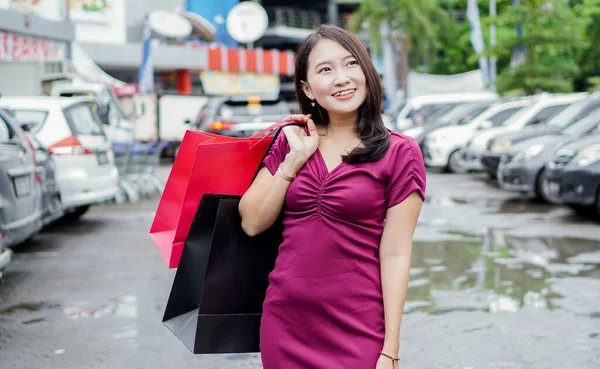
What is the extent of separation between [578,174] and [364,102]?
898 centimetres

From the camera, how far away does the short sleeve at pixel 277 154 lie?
2.84m

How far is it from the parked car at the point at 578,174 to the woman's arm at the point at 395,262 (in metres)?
8.90

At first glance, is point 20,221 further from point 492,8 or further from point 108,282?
point 492,8

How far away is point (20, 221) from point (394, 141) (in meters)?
5.81

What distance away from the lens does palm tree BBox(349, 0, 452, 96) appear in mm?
40531

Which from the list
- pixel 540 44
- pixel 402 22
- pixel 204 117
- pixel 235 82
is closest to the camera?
pixel 204 117

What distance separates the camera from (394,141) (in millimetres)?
2734

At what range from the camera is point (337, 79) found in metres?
2.76

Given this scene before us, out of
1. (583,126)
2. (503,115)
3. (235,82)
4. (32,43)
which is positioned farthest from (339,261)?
(235,82)

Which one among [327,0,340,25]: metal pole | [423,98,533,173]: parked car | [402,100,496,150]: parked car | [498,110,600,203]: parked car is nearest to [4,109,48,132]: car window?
[498,110,600,203]: parked car

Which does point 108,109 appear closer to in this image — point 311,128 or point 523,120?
point 523,120

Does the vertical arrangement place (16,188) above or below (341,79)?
below

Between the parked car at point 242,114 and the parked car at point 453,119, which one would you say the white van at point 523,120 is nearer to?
the parked car at point 453,119

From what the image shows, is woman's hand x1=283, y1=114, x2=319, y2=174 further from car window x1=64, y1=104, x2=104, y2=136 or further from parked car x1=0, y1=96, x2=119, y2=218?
car window x1=64, y1=104, x2=104, y2=136
